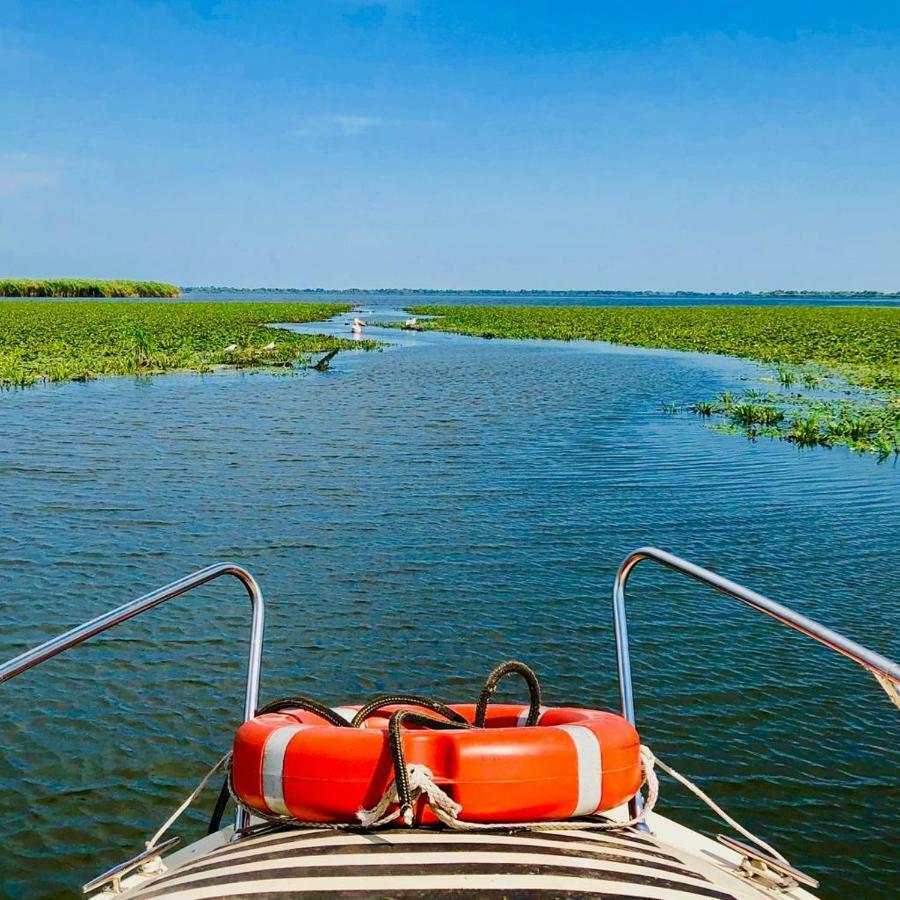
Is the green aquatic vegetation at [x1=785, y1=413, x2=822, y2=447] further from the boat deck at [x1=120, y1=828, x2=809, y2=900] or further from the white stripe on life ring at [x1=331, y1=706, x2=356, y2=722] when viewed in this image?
the boat deck at [x1=120, y1=828, x2=809, y2=900]

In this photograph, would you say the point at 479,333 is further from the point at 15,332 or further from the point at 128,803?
the point at 128,803

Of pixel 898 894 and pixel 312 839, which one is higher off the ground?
pixel 312 839

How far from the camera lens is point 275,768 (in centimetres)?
295

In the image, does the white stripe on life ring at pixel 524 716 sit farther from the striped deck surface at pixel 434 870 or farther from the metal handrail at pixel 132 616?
the metal handrail at pixel 132 616

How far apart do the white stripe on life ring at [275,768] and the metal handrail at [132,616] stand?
519 millimetres

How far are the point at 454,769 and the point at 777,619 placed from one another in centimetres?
158

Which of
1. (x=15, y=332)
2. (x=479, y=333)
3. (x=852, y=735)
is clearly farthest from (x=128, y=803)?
(x=479, y=333)

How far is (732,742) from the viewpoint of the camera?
18.7ft

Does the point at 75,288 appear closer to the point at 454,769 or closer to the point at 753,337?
the point at 753,337

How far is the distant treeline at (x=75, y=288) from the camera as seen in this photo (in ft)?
350

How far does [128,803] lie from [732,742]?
12.0ft

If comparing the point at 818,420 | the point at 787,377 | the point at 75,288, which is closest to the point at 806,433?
the point at 818,420

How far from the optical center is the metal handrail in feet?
10.4

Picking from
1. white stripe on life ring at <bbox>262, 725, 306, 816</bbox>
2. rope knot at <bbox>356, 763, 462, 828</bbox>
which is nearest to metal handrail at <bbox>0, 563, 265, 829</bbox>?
white stripe on life ring at <bbox>262, 725, 306, 816</bbox>
